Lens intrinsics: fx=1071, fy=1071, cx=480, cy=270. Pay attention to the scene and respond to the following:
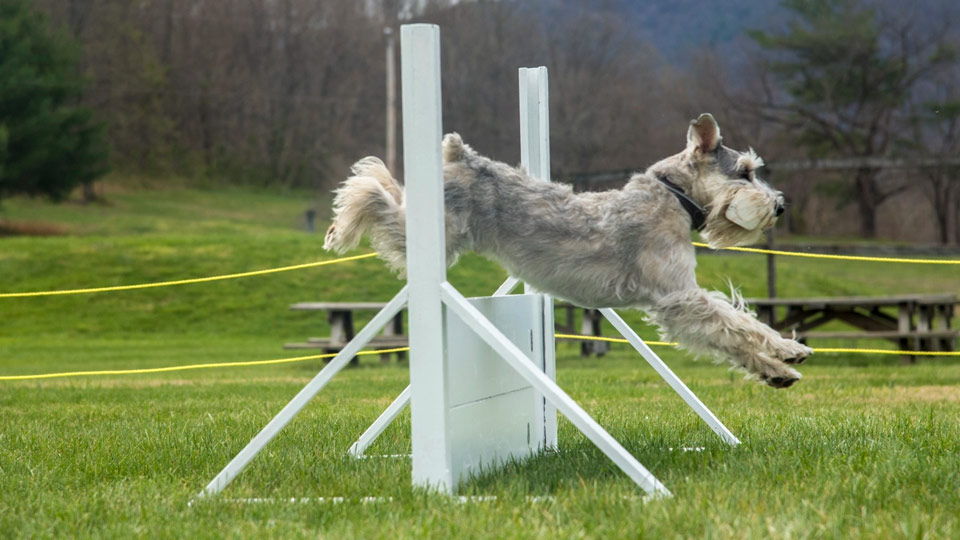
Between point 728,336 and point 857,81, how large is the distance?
41.3 m

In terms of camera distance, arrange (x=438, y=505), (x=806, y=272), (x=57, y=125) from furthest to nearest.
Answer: (x=57, y=125) → (x=806, y=272) → (x=438, y=505)

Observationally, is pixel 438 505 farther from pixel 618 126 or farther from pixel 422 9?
pixel 422 9

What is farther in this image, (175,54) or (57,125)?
(175,54)

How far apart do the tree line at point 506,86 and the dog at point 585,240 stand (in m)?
30.6

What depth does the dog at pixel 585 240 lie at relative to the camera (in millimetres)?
4461

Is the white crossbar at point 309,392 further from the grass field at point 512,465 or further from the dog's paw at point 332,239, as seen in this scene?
the dog's paw at point 332,239

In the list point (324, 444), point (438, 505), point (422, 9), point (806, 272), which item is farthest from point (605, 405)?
point (422, 9)

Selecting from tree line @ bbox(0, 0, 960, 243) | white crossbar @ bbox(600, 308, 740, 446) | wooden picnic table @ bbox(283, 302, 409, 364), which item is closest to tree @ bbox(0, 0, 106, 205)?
tree line @ bbox(0, 0, 960, 243)

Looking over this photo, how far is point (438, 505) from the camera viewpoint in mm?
4082

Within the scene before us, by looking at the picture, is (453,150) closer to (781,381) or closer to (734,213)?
(734,213)

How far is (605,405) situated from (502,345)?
418cm

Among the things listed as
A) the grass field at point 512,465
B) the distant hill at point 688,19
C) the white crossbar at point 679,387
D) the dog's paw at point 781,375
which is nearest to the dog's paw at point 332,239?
the grass field at point 512,465

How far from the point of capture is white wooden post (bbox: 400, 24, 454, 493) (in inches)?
169

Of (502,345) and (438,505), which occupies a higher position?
(502,345)
